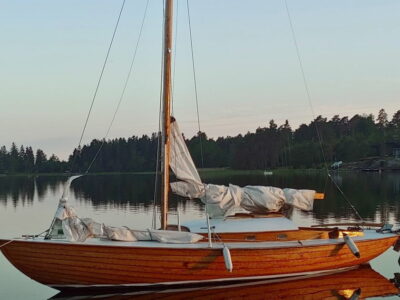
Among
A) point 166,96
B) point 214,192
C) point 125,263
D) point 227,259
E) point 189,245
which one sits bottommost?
point 125,263

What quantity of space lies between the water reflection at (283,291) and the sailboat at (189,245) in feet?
0.81

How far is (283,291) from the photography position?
16.6m

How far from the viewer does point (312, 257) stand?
1758cm

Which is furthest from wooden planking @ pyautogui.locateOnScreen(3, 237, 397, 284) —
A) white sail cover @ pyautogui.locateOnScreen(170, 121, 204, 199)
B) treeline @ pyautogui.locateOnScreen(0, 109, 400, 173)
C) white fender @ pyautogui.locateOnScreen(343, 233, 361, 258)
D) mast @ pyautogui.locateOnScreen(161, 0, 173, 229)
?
treeline @ pyautogui.locateOnScreen(0, 109, 400, 173)

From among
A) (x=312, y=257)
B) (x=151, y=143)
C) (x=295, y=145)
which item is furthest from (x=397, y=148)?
(x=312, y=257)

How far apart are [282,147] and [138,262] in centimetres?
12675

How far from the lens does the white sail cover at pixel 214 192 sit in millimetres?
18219

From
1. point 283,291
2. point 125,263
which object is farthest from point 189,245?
point 283,291

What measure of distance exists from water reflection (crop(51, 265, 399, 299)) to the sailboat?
25 cm

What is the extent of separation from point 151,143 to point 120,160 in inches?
457

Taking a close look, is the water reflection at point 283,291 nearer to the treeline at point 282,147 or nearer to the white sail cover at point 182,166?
the white sail cover at point 182,166

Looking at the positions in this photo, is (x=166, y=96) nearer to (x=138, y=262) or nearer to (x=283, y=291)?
(x=138, y=262)

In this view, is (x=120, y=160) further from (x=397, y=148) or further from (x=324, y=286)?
(x=324, y=286)

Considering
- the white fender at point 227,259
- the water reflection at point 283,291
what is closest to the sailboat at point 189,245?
the white fender at point 227,259
